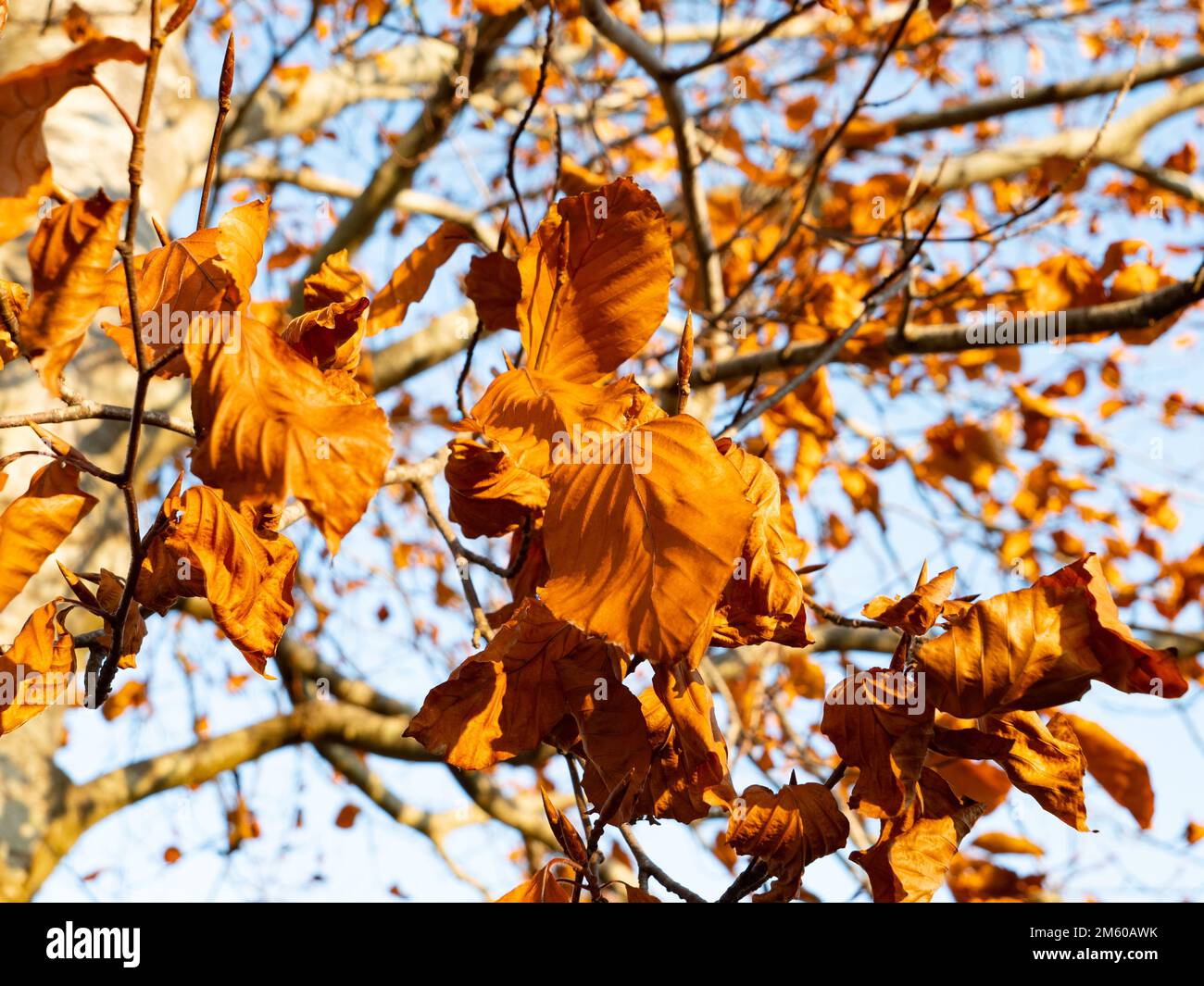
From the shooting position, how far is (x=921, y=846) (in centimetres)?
70

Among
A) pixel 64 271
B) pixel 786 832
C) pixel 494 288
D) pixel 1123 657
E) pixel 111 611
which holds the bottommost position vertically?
pixel 786 832

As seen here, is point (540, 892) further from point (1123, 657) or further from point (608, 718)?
point (1123, 657)

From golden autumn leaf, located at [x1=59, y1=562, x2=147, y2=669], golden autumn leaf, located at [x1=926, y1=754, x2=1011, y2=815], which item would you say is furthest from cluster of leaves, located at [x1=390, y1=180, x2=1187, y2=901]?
golden autumn leaf, located at [x1=59, y1=562, x2=147, y2=669]

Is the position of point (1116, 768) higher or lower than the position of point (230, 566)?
lower

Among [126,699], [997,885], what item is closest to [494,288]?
[997,885]

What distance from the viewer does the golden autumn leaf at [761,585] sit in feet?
2.23

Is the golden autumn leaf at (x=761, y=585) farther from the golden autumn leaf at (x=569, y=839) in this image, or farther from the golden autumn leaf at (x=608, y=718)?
the golden autumn leaf at (x=569, y=839)

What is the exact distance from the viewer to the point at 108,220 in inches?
20.8

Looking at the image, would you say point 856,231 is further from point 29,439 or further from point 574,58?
point 29,439

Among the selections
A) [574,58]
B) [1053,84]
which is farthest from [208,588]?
[574,58]

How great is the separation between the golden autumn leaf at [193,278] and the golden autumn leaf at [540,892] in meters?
0.46

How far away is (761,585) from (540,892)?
0.98ft

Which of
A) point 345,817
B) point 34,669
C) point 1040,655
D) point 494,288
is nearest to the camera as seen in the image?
point 1040,655

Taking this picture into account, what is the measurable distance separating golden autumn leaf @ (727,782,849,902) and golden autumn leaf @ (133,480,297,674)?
382 millimetres
